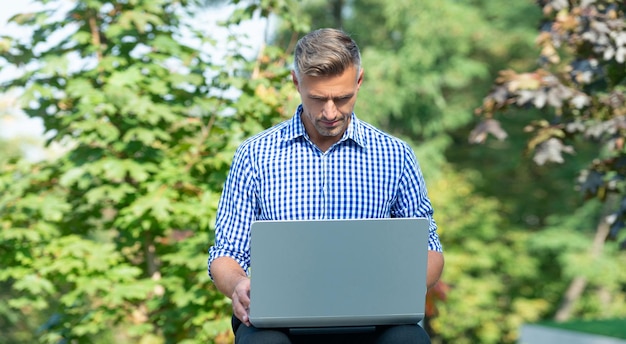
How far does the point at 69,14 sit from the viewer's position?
5160 millimetres

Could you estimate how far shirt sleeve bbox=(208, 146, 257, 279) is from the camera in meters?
2.64

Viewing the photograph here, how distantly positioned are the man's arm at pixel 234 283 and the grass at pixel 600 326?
5.42 meters

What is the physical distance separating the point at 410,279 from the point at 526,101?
308 cm

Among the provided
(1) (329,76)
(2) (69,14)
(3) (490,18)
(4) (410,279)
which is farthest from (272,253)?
(3) (490,18)

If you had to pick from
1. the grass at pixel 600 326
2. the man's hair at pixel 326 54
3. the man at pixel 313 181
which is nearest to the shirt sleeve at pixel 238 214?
the man at pixel 313 181

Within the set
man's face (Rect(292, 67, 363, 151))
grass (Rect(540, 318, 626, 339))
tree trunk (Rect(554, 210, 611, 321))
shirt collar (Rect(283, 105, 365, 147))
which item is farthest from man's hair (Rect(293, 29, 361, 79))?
tree trunk (Rect(554, 210, 611, 321))

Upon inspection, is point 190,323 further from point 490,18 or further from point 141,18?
point 490,18

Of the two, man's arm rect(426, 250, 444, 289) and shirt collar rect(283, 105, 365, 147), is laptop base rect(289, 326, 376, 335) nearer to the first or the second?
man's arm rect(426, 250, 444, 289)

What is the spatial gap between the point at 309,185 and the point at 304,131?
0.15 metres

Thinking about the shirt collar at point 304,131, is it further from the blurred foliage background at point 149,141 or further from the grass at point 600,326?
the grass at point 600,326

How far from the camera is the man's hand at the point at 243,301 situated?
2340 millimetres

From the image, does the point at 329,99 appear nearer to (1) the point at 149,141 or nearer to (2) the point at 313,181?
(2) the point at 313,181

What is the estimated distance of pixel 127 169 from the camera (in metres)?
4.82

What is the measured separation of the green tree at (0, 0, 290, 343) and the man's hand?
2.31 meters
